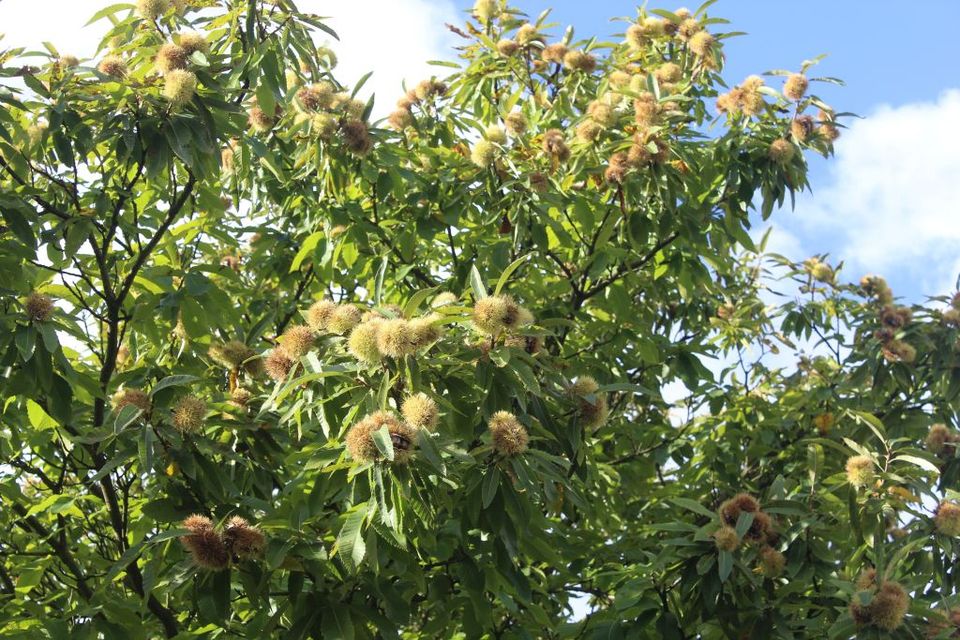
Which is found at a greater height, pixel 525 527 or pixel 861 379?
pixel 861 379

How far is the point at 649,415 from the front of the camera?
19.4 ft

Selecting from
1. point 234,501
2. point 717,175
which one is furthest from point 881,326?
point 234,501

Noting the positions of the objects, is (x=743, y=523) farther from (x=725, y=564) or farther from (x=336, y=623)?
(x=336, y=623)

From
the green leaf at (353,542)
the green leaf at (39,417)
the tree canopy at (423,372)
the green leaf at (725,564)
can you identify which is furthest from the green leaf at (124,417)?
A: the green leaf at (725,564)

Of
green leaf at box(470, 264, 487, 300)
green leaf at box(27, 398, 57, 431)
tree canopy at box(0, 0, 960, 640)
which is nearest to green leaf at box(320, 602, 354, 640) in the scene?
tree canopy at box(0, 0, 960, 640)

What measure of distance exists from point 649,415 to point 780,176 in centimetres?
191

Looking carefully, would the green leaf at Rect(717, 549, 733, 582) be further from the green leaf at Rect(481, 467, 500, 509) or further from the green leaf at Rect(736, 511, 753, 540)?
the green leaf at Rect(481, 467, 500, 509)

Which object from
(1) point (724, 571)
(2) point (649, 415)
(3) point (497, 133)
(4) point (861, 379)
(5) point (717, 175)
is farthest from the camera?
(2) point (649, 415)

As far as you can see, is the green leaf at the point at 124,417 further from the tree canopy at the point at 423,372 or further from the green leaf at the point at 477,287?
the green leaf at the point at 477,287

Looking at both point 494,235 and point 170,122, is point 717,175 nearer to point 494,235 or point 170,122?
point 494,235

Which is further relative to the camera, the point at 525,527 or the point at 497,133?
the point at 497,133

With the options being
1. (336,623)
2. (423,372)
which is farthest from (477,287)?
(336,623)

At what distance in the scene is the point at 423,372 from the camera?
2781 millimetres

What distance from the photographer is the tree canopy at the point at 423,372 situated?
9.21 ft
